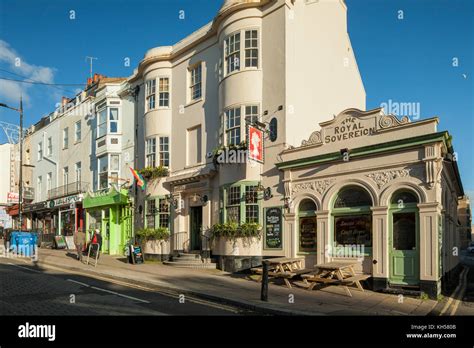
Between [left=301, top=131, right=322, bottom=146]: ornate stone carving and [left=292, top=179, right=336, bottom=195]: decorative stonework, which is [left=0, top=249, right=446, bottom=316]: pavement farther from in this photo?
[left=301, top=131, right=322, bottom=146]: ornate stone carving

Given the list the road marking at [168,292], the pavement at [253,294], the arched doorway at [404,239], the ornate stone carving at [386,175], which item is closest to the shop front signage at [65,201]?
the pavement at [253,294]

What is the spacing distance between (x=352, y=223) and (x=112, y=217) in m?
15.7

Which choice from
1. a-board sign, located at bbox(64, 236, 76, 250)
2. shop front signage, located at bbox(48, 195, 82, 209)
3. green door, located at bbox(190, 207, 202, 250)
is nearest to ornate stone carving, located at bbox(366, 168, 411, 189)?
green door, located at bbox(190, 207, 202, 250)

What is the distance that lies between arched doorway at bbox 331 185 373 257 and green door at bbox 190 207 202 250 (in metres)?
7.25

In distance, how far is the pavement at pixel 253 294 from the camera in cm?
970

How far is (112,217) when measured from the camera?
80.7 ft

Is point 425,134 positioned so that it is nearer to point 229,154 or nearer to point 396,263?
point 396,263

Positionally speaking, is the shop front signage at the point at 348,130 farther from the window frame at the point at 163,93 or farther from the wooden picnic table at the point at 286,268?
the window frame at the point at 163,93

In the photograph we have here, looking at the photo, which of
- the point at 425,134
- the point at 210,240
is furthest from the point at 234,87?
the point at 425,134

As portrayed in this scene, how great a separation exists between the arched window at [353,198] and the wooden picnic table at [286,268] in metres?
2.36

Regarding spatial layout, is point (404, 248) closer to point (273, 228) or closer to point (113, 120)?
point (273, 228)

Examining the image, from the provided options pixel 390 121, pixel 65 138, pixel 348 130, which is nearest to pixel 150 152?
pixel 348 130

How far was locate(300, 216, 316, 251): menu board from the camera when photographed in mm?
14492

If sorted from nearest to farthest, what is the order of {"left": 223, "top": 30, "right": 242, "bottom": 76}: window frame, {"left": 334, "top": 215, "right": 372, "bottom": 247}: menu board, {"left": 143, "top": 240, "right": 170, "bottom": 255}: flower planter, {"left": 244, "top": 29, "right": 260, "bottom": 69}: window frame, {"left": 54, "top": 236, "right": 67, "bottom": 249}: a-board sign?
{"left": 334, "top": 215, "right": 372, "bottom": 247}: menu board → {"left": 244, "top": 29, "right": 260, "bottom": 69}: window frame → {"left": 223, "top": 30, "right": 242, "bottom": 76}: window frame → {"left": 143, "top": 240, "right": 170, "bottom": 255}: flower planter → {"left": 54, "top": 236, "right": 67, "bottom": 249}: a-board sign
